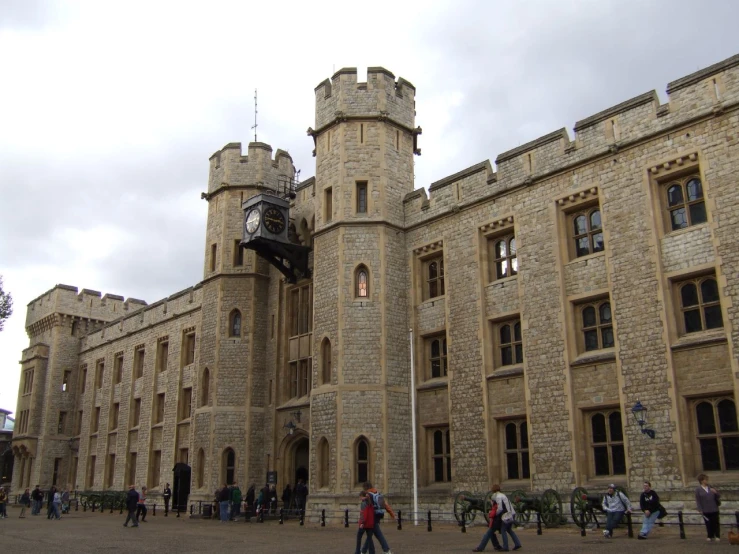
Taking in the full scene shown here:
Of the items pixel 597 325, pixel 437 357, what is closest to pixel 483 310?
pixel 437 357

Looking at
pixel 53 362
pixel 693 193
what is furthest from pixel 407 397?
pixel 53 362

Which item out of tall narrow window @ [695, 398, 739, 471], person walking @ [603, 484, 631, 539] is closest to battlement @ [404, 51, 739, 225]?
tall narrow window @ [695, 398, 739, 471]

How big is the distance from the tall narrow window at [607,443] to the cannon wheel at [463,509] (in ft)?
11.0

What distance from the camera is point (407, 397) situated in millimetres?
22547

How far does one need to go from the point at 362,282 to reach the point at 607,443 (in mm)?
9017

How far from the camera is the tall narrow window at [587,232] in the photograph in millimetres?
19266

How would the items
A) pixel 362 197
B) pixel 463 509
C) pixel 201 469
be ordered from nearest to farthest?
pixel 463 509 < pixel 362 197 < pixel 201 469

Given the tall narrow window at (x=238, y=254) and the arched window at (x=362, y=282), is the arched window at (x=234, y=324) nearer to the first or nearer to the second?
the tall narrow window at (x=238, y=254)

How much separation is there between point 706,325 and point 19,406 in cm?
4674

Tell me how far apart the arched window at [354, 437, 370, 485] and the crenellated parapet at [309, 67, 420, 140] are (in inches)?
419

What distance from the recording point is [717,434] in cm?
1591

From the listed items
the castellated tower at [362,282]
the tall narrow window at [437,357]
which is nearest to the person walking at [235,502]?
the castellated tower at [362,282]

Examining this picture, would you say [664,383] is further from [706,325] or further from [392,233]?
[392,233]

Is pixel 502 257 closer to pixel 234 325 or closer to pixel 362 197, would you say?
pixel 362 197
